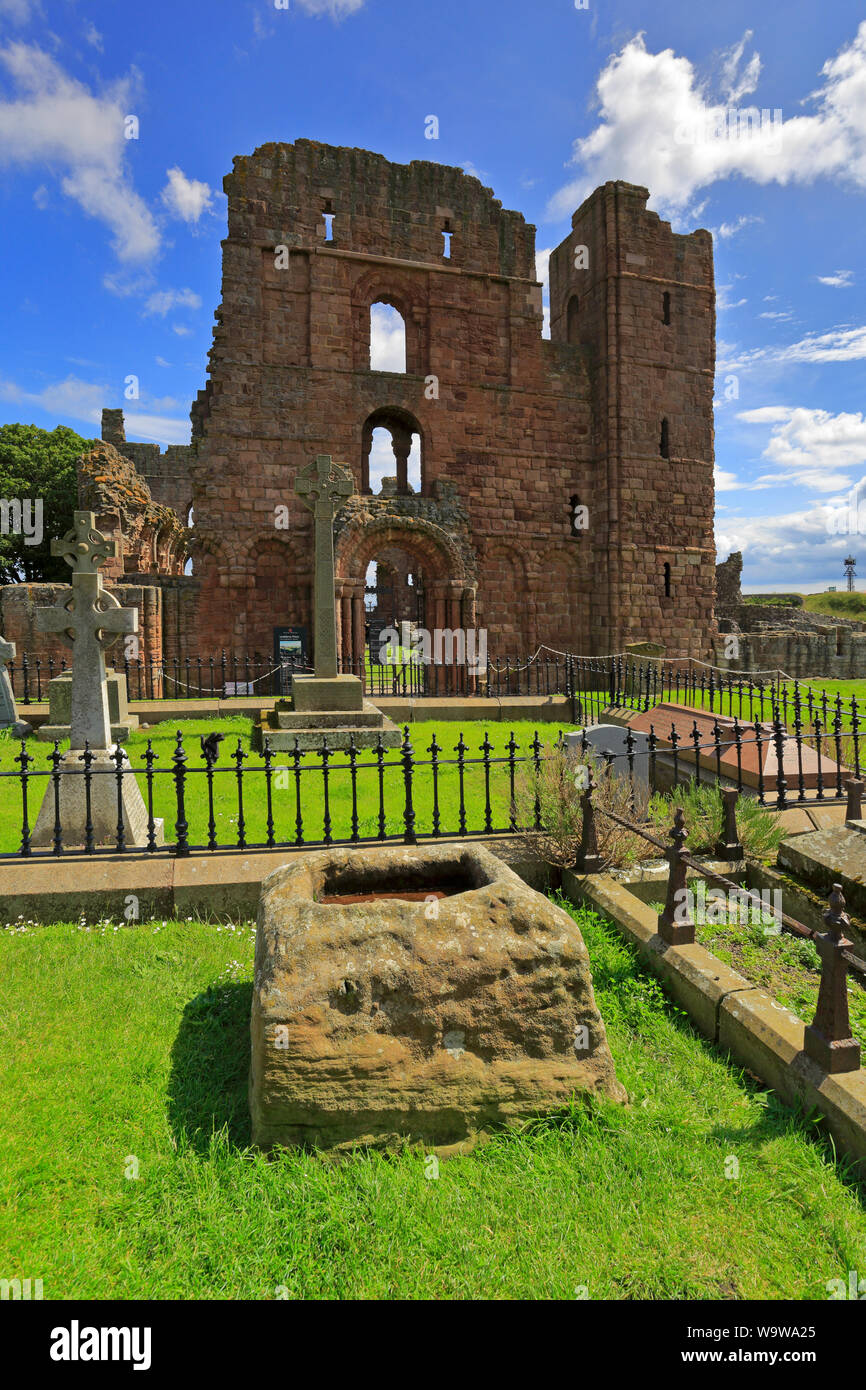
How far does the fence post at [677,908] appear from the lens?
161 inches

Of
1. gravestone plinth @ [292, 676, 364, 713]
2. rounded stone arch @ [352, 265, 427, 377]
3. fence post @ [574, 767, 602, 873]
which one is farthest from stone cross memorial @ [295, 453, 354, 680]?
rounded stone arch @ [352, 265, 427, 377]

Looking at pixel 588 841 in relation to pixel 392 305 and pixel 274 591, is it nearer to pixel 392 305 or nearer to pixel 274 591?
pixel 274 591

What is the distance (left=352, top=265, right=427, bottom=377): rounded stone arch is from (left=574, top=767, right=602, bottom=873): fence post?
717 inches

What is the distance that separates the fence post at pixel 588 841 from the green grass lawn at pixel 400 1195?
1.62 m

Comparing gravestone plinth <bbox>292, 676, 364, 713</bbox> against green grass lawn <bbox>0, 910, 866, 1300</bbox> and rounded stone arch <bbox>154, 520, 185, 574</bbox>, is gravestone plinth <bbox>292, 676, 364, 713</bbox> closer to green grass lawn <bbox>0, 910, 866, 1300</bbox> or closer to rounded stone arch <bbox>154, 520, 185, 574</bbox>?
green grass lawn <bbox>0, 910, 866, 1300</bbox>

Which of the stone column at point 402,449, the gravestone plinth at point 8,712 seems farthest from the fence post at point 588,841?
the stone column at point 402,449

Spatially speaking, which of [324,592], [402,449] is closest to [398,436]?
[402,449]

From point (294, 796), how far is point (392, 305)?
18.0 metres

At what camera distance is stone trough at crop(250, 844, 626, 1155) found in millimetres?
2771

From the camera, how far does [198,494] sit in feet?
62.0

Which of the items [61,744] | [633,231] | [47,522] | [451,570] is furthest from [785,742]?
[47,522]

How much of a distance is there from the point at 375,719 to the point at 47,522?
2898cm

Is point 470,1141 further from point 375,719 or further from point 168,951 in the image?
point 375,719

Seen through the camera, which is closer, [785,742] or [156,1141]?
[156,1141]
